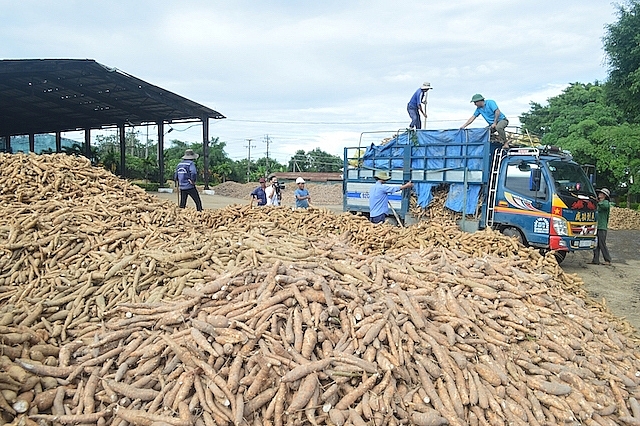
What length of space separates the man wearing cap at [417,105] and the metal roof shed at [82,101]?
11092mm

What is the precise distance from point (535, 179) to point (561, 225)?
92 cm

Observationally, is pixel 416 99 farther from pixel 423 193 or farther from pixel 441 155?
Answer: pixel 423 193

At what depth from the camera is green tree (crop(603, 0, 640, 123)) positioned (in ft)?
46.2

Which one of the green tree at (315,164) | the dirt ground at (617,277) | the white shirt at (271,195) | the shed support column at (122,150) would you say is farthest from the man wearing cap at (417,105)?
the green tree at (315,164)

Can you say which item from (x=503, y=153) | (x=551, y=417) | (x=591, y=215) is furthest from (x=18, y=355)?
(x=591, y=215)

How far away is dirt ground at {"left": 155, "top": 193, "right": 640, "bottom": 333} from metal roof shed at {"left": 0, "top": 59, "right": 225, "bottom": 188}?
15.6 m

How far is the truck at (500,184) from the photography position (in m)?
8.36

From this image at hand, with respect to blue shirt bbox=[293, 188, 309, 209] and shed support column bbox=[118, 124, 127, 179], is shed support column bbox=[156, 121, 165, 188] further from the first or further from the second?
blue shirt bbox=[293, 188, 309, 209]

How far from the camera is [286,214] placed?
910 cm

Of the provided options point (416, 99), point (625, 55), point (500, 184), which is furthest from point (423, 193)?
point (625, 55)

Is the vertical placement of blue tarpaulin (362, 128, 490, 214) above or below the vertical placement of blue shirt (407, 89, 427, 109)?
below

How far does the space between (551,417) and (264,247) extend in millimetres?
3302

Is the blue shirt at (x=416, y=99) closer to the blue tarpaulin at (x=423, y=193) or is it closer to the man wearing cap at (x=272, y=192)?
the blue tarpaulin at (x=423, y=193)

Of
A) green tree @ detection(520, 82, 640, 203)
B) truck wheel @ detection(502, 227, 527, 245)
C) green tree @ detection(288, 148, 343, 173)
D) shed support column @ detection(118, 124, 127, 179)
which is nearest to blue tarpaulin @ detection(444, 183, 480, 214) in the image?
truck wheel @ detection(502, 227, 527, 245)
